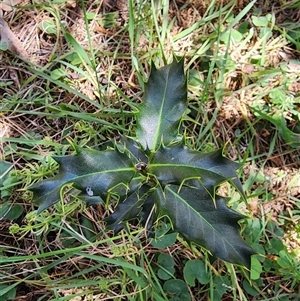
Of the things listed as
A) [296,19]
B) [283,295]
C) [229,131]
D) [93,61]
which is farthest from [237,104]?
[283,295]

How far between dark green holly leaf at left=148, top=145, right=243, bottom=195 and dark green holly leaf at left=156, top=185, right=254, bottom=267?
4.4 inches

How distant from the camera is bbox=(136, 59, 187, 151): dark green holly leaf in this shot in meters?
1.44

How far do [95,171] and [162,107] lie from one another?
318mm

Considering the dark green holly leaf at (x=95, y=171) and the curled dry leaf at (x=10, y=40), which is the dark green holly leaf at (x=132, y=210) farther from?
the curled dry leaf at (x=10, y=40)

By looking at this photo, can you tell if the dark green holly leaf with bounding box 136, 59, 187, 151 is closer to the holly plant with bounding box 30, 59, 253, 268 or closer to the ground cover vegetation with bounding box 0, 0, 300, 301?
the holly plant with bounding box 30, 59, 253, 268

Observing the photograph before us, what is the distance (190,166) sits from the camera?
125 centimetres

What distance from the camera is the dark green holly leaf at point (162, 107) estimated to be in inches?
56.7

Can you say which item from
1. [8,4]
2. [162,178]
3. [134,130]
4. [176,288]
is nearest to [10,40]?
[8,4]

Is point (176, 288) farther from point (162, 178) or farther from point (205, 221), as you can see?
point (162, 178)

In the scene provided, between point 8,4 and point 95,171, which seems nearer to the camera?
point 95,171

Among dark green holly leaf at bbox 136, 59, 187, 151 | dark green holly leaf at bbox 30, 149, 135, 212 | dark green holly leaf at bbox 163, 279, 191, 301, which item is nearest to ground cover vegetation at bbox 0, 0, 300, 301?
dark green holly leaf at bbox 163, 279, 191, 301

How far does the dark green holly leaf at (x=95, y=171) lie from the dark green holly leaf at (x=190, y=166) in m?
0.09

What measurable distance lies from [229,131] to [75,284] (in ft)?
2.68

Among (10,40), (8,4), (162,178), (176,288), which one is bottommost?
(176,288)
